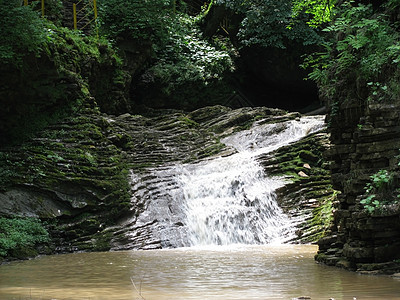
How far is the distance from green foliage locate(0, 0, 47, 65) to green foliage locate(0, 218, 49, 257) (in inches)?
180

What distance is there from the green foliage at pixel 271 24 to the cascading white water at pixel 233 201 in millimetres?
10265

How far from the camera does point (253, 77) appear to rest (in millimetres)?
30609

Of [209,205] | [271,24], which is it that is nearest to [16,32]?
[209,205]

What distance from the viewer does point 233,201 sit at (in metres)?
15.3

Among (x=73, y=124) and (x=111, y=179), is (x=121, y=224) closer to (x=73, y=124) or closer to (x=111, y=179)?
(x=111, y=179)

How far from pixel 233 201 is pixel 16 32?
7.88 m

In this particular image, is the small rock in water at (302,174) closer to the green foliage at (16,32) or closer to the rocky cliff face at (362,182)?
the rocky cliff face at (362,182)

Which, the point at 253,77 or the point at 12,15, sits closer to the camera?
the point at 12,15

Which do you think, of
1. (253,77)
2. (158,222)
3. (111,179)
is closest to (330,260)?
(158,222)

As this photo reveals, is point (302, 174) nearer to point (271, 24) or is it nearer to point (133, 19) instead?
point (133, 19)

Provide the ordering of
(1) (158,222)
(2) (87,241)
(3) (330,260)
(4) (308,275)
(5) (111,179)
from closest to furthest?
(4) (308,275)
(3) (330,260)
(2) (87,241)
(1) (158,222)
(5) (111,179)

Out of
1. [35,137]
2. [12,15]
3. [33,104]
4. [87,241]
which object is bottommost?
[87,241]

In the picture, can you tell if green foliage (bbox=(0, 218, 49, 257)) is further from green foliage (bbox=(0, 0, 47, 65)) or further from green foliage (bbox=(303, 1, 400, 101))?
green foliage (bbox=(303, 1, 400, 101))

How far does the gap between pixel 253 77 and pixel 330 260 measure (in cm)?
2285
